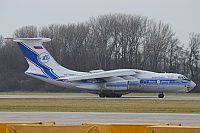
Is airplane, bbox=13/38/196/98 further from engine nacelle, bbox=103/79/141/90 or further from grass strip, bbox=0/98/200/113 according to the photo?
grass strip, bbox=0/98/200/113

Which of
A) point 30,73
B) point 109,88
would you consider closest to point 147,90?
point 109,88

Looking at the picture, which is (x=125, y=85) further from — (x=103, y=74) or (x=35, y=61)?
(x=35, y=61)

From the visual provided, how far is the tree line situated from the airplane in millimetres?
31821

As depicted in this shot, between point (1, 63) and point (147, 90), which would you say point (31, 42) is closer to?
point (147, 90)

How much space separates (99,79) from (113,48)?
3712 centimetres

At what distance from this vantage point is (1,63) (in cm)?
8362

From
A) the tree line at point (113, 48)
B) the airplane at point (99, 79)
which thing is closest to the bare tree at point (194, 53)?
the tree line at point (113, 48)

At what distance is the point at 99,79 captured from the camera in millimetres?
51375

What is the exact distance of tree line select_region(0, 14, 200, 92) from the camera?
3371 inches

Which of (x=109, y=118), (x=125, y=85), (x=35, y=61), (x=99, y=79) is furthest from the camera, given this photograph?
(x=99, y=79)

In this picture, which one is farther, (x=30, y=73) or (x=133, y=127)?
(x=30, y=73)

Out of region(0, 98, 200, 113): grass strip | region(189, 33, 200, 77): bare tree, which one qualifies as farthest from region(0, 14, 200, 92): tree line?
region(0, 98, 200, 113): grass strip

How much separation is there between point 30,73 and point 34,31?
4358 cm

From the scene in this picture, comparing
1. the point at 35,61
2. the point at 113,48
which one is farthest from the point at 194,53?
the point at 35,61
